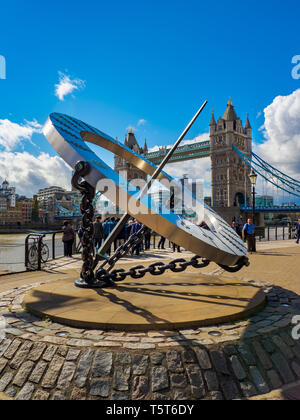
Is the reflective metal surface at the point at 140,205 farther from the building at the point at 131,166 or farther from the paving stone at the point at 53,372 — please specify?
the building at the point at 131,166

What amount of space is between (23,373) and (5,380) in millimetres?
171

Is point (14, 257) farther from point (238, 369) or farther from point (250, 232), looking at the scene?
point (238, 369)

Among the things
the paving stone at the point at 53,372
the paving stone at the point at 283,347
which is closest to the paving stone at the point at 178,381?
the paving stone at the point at 53,372

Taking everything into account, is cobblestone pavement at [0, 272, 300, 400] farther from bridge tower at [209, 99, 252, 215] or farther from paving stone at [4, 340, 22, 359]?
bridge tower at [209, 99, 252, 215]

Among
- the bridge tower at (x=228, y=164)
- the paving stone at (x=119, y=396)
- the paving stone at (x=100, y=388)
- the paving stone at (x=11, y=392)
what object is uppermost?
the bridge tower at (x=228, y=164)

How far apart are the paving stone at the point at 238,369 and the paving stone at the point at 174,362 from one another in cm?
47

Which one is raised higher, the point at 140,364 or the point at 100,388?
the point at 140,364

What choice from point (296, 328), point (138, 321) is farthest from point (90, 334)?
point (296, 328)

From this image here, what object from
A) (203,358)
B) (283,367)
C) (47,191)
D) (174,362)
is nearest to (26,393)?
(174,362)

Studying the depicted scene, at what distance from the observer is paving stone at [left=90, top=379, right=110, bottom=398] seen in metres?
2.37

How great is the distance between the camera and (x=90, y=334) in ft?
9.62

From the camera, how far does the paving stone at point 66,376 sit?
246cm

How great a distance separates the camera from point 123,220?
4.80m
